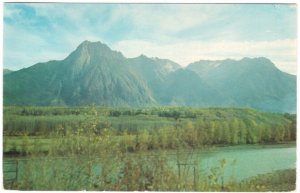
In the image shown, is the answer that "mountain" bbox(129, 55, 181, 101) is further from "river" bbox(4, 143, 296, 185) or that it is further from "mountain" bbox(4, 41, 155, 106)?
"river" bbox(4, 143, 296, 185)

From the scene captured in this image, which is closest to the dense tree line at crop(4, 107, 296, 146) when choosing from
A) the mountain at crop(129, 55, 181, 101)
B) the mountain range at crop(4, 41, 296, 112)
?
the mountain range at crop(4, 41, 296, 112)

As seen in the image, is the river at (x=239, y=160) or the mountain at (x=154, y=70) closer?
the river at (x=239, y=160)

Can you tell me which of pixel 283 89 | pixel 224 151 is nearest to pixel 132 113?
pixel 224 151

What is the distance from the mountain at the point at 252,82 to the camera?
896 centimetres

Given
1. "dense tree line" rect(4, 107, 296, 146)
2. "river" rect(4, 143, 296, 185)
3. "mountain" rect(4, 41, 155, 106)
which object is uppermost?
"mountain" rect(4, 41, 155, 106)

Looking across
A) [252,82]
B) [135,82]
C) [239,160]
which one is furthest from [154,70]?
[239,160]

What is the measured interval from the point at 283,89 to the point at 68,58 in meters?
3.03

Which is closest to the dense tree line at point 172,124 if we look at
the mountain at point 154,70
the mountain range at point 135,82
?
the mountain range at point 135,82

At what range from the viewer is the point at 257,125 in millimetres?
9250

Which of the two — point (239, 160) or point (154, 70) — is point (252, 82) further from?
point (154, 70)

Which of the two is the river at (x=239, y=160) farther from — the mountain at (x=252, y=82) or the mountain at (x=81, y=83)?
the mountain at (x=81, y=83)

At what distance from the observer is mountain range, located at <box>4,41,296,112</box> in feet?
30.0

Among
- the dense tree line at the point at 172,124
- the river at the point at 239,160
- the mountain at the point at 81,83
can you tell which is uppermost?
the mountain at the point at 81,83

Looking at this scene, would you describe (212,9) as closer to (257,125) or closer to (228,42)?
(228,42)
